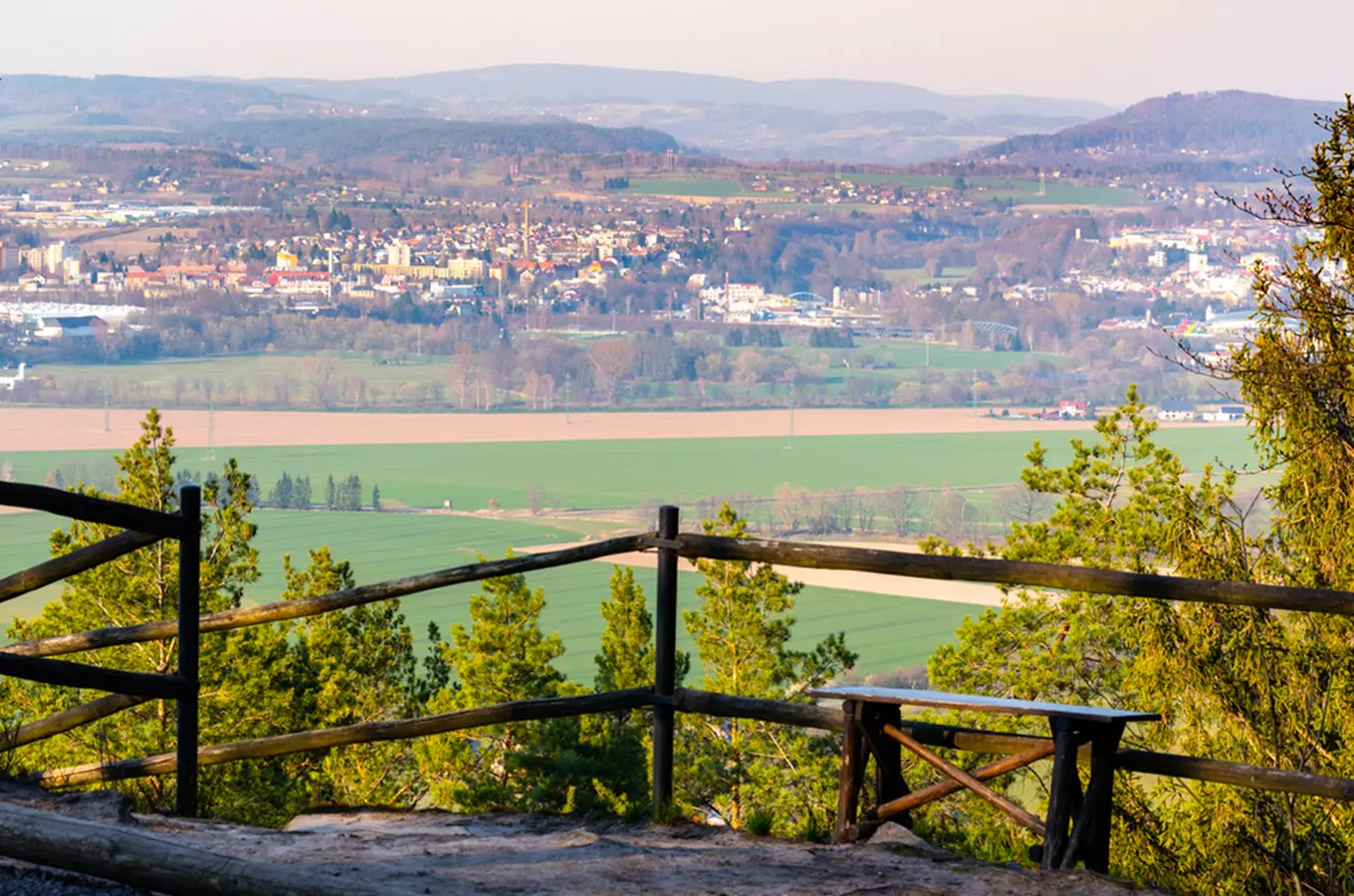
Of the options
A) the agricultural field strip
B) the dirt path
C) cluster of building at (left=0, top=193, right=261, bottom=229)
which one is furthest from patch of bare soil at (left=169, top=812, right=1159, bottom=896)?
cluster of building at (left=0, top=193, right=261, bottom=229)

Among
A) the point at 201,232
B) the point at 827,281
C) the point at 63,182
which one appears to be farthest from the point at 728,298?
the point at 63,182

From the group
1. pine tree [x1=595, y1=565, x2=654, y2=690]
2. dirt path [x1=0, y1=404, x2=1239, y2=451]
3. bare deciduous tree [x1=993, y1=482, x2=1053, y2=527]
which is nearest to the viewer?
pine tree [x1=595, y1=565, x2=654, y2=690]

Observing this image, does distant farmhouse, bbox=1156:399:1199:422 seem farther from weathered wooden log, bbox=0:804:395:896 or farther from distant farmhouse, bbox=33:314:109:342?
weathered wooden log, bbox=0:804:395:896

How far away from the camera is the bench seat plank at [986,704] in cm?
352

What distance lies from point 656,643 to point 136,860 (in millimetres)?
2400

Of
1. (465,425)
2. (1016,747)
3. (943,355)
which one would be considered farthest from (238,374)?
(1016,747)

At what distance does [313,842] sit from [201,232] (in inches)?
7429

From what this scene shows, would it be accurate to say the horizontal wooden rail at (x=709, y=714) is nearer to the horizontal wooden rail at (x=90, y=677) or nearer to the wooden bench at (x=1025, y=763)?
the wooden bench at (x=1025, y=763)

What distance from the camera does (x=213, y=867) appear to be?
2.12 metres

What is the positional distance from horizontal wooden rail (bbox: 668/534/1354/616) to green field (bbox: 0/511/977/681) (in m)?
44.3

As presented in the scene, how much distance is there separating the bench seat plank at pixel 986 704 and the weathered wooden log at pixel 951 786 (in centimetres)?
11

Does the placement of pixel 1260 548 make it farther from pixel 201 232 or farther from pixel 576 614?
pixel 201 232

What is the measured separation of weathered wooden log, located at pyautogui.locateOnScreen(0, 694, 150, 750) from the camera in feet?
13.9

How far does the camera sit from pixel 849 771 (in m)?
4.00
